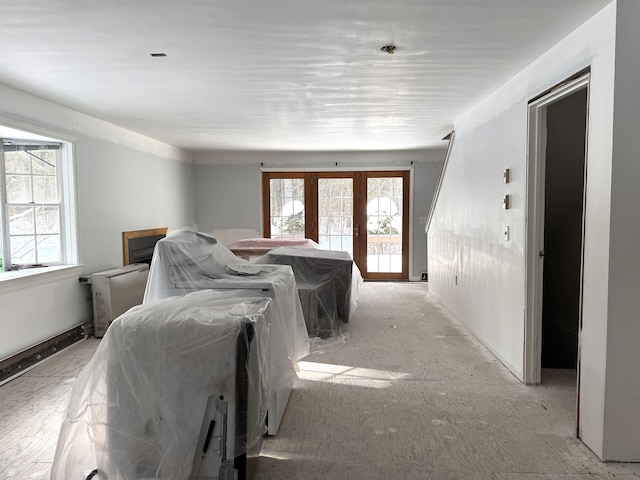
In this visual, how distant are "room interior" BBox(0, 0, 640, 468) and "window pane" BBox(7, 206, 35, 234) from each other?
11.9 inches

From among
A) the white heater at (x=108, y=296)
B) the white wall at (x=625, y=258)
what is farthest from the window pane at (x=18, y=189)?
the white wall at (x=625, y=258)

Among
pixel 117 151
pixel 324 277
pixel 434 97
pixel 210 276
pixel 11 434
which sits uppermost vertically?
pixel 434 97

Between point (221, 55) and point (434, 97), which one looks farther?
point (434, 97)

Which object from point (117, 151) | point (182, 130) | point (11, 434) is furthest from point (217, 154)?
point (11, 434)

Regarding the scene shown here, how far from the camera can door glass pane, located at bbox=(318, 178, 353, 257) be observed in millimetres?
7578

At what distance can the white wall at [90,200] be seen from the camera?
136 inches

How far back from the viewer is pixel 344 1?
204 cm

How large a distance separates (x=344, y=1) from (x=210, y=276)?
1690mm

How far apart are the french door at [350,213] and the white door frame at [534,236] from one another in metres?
4.53

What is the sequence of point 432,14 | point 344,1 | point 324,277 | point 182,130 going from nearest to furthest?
point 344,1 < point 432,14 < point 324,277 < point 182,130

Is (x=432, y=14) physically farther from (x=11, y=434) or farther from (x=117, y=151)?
(x=117, y=151)

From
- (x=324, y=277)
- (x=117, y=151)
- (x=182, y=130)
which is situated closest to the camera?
(x=324, y=277)

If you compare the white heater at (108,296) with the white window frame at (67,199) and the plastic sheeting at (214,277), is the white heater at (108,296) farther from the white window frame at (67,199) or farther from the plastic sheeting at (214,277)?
the plastic sheeting at (214,277)

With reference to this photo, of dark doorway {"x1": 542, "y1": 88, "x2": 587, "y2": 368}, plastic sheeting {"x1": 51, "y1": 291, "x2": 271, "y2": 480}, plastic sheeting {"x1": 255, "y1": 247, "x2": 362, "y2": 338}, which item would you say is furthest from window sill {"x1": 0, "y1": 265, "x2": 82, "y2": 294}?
dark doorway {"x1": 542, "y1": 88, "x2": 587, "y2": 368}
